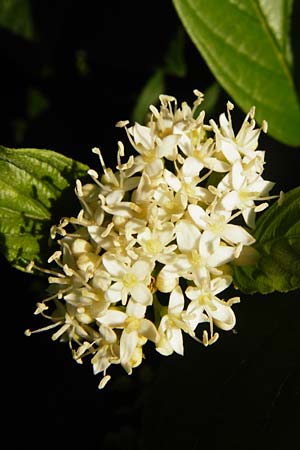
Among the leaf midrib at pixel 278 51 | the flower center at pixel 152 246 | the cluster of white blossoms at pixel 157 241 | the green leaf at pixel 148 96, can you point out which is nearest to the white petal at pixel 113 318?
the cluster of white blossoms at pixel 157 241

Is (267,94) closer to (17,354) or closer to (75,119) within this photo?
(75,119)

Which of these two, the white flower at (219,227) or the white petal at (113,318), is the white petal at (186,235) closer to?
the white flower at (219,227)

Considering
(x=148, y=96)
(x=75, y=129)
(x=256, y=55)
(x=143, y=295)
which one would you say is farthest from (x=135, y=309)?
(x=75, y=129)

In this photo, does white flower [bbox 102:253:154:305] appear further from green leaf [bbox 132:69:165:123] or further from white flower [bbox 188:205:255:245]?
green leaf [bbox 132:69:165:123]

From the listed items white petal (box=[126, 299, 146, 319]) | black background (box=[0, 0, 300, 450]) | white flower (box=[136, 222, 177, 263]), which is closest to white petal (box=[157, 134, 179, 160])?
white flower (box=[136, 222, 177, 263])

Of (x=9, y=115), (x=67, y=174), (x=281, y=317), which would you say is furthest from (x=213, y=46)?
(x=9, y=115)

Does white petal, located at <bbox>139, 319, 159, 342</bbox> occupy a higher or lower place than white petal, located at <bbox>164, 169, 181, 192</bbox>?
lower
